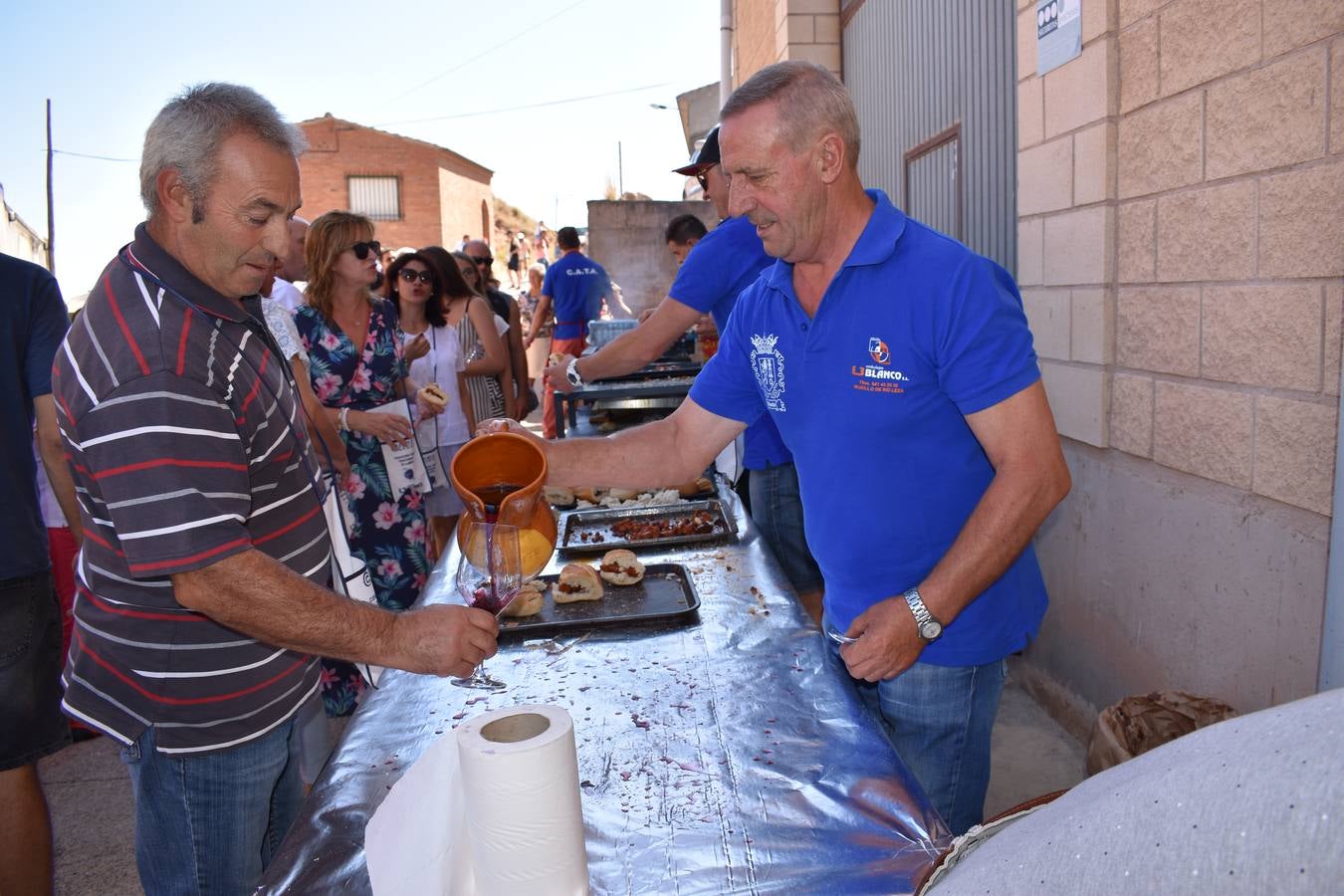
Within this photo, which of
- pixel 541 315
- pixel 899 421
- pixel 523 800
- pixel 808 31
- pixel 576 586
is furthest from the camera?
pixel 541 315

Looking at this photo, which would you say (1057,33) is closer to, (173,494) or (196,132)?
(196,132)

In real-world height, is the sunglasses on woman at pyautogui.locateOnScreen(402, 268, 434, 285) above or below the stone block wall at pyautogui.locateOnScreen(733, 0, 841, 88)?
below

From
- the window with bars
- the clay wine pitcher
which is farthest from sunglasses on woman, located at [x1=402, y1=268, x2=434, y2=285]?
the window with bars

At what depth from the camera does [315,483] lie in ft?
6.90

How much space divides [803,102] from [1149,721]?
1927 mm

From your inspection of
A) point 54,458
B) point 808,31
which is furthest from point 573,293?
point 54,458

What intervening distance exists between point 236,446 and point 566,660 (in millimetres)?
934

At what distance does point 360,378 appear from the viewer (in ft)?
14.2

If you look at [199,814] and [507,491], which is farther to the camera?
[507,491]

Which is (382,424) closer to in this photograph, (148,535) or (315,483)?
(315,483)

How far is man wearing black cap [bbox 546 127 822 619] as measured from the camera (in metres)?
3.79

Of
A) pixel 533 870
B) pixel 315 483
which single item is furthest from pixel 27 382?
pixel 533 870

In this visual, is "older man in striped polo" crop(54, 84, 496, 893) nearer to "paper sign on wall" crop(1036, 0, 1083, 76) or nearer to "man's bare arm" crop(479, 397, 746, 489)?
"man's bare arm" crop(479, 397, 746, 489)

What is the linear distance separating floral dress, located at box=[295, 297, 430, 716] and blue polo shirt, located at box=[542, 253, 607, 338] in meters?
6.20
